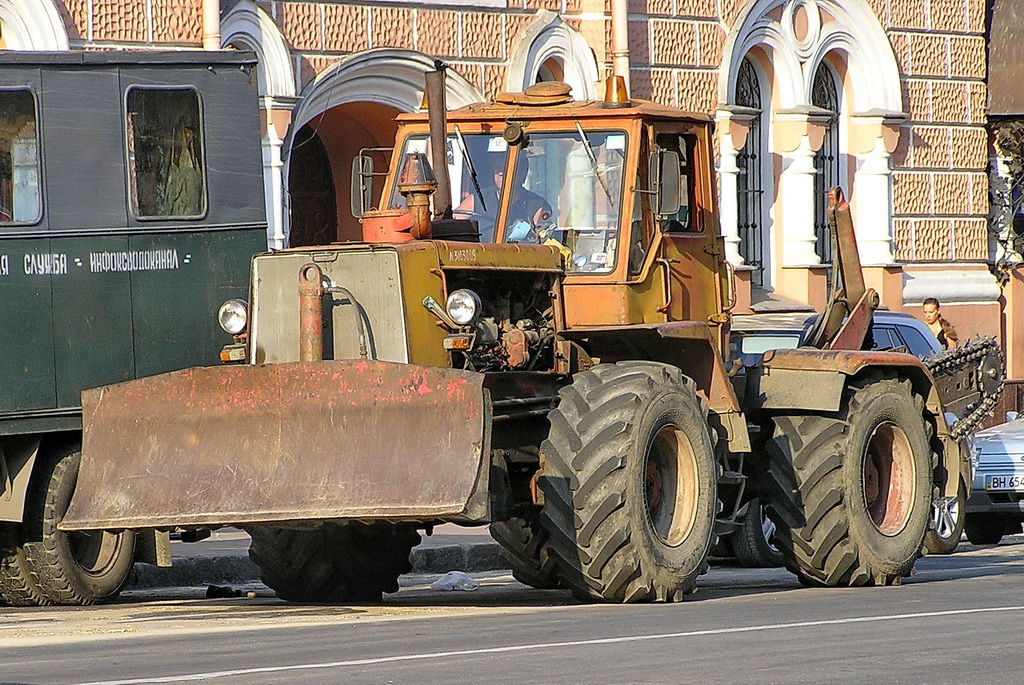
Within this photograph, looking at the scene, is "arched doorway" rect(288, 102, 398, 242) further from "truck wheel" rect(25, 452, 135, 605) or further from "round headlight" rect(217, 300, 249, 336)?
"round headlight" rect(217, 300, 249, 336)

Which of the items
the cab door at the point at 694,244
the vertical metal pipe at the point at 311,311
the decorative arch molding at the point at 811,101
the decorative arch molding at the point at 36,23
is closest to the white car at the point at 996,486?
Result: the cab door at the point at 694,244

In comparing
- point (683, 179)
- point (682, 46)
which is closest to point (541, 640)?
point (683, 179)

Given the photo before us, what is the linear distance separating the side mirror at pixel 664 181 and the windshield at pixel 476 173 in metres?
0.90

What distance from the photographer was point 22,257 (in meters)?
12.0

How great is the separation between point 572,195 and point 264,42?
28.4 feet

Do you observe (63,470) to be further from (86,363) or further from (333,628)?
(333,628)

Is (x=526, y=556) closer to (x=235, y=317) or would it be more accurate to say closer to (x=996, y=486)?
(x=235, y=317)

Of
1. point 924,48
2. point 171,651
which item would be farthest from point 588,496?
point 924,48

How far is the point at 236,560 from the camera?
50.0 feet

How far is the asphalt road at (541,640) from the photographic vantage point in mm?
8039

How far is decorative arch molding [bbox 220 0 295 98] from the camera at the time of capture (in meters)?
19.8

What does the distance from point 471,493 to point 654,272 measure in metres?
2.54

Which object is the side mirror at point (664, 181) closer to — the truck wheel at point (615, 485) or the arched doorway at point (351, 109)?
the truck wheel at point (615, 485)

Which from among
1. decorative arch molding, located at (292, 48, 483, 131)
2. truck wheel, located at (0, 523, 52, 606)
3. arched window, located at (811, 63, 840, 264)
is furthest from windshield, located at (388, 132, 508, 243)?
arched window, located at (811, 63, 840, 264)
